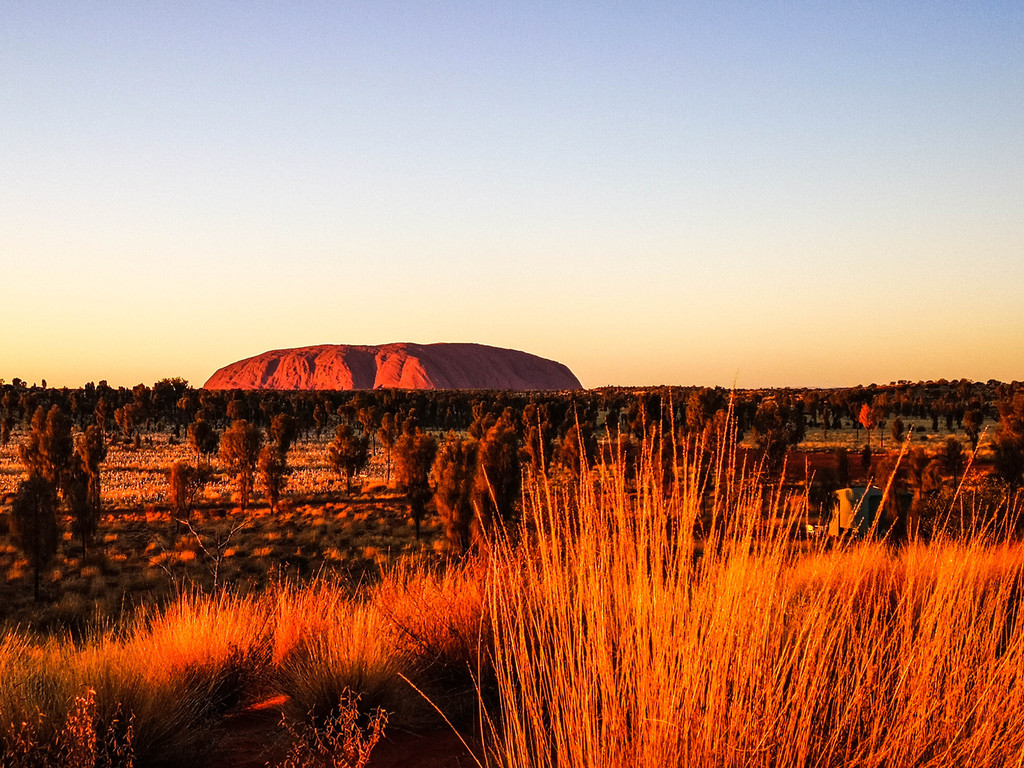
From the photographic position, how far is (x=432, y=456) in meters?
38.6

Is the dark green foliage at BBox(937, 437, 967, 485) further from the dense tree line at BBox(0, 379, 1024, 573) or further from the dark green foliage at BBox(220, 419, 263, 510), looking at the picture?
the dark green foliage at BBox(220, 419, 263, 510)

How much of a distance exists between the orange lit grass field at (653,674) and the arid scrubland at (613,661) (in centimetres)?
2

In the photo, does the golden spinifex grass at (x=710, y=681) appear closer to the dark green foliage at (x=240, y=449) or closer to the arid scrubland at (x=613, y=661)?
the arid scrubland at (x=613, y=661)

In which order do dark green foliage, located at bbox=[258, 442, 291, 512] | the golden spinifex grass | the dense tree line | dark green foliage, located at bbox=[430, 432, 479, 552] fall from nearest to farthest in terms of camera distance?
the golden spinifex grass < the dense tree line < dark green foliage, located at bbox=[430, 432, 479, 552] < dark green foliage, located at bbox=[258, 442, 291, 512]

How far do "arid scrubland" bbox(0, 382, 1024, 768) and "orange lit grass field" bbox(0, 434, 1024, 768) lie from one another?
2 cm

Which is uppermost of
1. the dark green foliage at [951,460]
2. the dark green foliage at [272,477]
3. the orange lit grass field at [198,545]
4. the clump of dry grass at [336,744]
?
the clump of dry grass at [336,744]

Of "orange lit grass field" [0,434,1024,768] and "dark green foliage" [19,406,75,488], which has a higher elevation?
"orange lit grass field" [0,434,1024,768]

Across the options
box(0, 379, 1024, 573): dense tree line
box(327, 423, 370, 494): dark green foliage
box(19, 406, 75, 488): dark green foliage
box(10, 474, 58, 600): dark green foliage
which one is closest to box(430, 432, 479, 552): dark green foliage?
box(0, 379, 1024, 573): dense tree line

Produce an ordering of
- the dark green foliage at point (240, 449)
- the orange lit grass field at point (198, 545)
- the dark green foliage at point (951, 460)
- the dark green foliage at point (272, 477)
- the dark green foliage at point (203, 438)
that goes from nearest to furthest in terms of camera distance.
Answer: the orange lit grass field at point (198, 545) < the dark green foliage at point (951, 460) < the dark green foliage at point (272, 477) < the dark green foliage at point (240, 449) < the dark green foliage at point (203, 438)

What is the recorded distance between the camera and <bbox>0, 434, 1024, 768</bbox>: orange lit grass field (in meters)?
2.49

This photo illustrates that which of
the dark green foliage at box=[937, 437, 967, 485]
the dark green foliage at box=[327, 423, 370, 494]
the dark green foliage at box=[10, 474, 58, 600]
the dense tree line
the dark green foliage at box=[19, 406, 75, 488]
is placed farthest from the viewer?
the dark green foliage at box=[327, 423, 370, 494]

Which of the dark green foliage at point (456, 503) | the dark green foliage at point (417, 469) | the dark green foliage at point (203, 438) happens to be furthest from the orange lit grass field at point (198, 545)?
the dark green foliage at point (203, 438)

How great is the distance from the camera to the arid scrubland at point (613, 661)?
2.53 metres

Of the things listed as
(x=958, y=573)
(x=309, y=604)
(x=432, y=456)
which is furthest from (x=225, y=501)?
(x=958, y=573)
